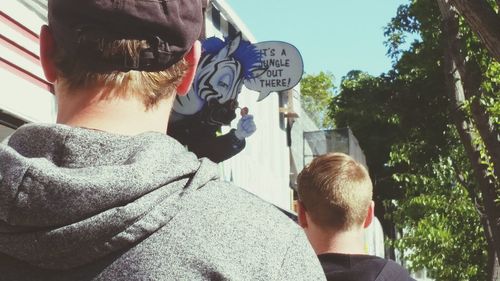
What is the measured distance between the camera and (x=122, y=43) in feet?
Result: 4.90

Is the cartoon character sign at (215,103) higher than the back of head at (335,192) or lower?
higher

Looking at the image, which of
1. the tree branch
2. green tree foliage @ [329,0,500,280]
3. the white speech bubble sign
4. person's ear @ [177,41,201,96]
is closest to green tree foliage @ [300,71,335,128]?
green tree foliage @ [329,0,500,280]

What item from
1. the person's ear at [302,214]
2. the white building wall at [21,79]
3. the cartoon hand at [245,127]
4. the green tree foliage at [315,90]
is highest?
the green tree foliage at [315,90]

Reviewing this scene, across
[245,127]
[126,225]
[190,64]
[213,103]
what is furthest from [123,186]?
[245,127]

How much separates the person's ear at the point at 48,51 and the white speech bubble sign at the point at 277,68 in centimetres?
990

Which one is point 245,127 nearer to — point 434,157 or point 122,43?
point 122,43

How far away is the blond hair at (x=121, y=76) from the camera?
1.49m

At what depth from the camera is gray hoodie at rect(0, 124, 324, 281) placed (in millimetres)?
1379

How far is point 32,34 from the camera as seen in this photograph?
25.6 feet

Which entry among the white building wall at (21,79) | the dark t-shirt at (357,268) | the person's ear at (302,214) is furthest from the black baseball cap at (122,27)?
the white building wall at (21,79)

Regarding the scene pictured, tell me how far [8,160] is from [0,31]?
5.95m

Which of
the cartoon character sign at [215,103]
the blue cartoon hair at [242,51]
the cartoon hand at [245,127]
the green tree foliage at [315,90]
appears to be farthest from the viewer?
the green tree foliage at [315,90]

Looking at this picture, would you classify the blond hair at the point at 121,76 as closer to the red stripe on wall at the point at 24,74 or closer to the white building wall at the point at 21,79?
the white building wall at the point at 21,79

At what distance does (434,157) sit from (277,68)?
8.53 m
